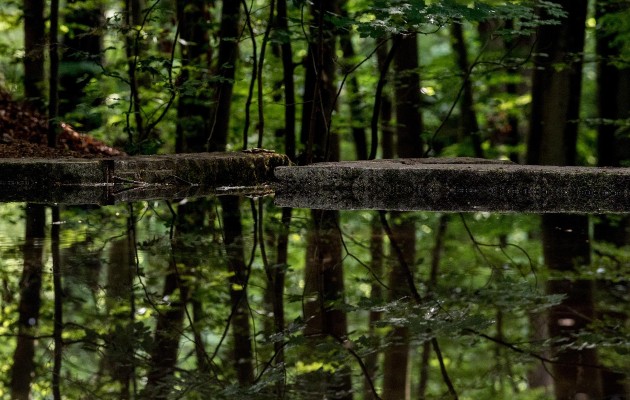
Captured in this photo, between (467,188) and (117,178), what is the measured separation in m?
2.46

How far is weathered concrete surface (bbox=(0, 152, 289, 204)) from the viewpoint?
624cm

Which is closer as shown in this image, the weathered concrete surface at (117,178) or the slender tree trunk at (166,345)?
the slender tree trunk at (166,345)

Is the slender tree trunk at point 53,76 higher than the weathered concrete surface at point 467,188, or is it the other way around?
the slender tree trunk at point 53,76

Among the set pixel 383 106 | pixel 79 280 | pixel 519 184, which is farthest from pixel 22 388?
pixel 383 106

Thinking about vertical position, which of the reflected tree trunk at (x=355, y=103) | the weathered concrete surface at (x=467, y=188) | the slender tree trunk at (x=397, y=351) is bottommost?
the slender tree trunk at (x=397, y=351)

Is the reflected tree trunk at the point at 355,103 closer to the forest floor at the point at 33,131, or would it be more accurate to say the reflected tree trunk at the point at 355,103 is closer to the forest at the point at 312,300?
the forest floor at the point at 33,131

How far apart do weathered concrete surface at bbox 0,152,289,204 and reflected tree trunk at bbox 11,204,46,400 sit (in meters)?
1.45

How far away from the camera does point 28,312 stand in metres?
2.72

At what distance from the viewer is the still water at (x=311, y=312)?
6.89ft

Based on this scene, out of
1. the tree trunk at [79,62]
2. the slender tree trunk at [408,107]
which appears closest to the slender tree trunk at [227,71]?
the tree trunk at [79,62]

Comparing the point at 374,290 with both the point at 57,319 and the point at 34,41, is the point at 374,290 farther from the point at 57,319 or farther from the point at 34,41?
the point at 34,41

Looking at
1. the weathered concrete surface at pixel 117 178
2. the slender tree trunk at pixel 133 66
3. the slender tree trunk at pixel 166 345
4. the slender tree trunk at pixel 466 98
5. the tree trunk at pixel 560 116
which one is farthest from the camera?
the slender tree trunk at pixel 466 98

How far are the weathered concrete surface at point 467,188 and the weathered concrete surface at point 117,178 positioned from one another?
3.66ft

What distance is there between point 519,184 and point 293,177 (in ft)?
4.92
